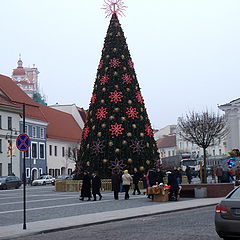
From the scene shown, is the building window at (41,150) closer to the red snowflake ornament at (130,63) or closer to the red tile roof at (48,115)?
the red tile roof at (48,115)

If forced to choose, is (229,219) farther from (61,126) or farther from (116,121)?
(61,126)

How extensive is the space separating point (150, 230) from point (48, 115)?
2846 inches

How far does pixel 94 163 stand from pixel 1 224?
2085 cm

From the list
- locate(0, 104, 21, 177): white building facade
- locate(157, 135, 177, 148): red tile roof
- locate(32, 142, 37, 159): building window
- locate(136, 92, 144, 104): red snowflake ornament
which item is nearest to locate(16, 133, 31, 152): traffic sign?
locate(136, 92, 144, 104): red snowflake ornament

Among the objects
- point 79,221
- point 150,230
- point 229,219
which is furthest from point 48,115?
point 229,219

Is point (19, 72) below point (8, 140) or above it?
above

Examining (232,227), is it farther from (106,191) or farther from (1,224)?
(106,191)

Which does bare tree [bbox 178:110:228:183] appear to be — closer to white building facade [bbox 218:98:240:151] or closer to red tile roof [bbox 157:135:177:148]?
white building facade [bbox 218:98:240:151]

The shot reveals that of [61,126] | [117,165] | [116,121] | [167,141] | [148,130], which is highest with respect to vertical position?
[167,141]

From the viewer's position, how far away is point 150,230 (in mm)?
15531

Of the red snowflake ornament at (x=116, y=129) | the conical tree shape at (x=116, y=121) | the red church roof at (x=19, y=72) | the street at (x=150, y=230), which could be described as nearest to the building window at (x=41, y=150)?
the conical tree shape at (x=116, y=121)

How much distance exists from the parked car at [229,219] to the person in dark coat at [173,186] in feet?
49.5

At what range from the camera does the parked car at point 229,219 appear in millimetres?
11742

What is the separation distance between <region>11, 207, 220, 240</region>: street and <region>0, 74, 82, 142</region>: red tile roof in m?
52.4
